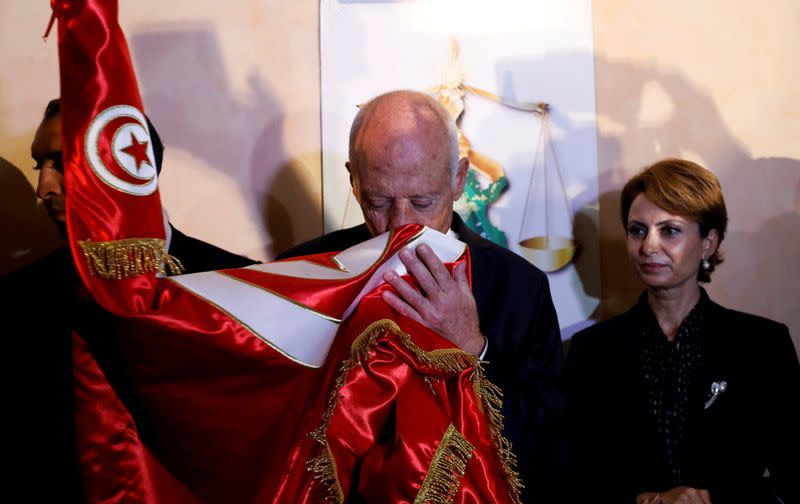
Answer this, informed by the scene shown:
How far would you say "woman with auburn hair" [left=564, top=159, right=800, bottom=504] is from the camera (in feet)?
6.46

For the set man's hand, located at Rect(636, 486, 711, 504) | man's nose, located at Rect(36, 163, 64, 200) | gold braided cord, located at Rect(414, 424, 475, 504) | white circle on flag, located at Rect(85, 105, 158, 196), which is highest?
white circle on flag, located at Rect(85, 105, 158, 196)

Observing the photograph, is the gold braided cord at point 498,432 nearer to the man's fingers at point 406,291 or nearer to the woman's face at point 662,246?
the man's fingers at point 406,291

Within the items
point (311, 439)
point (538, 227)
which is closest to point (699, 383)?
point (538, 227)

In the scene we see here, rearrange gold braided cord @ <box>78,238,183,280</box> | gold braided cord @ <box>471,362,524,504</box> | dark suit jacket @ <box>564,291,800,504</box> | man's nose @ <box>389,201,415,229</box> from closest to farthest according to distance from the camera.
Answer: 1. gold braided cord @ <box>78,238,183,280</box>
2. gold braided cord @ <box>471,362,524,504</box>
3. man's nose @ <box>389,201,415,229</box>
4. dark suit jacket @ <box>564,291,800,504</box>

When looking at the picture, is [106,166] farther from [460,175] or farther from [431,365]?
[460,175]

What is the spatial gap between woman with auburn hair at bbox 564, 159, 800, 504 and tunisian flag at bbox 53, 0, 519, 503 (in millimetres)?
729

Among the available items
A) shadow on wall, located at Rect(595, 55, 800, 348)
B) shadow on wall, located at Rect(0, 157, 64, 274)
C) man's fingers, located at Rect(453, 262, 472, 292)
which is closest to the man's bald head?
man's fingers, located at Rect(453, 262, 472, 292)

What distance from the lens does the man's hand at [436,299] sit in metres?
1.44

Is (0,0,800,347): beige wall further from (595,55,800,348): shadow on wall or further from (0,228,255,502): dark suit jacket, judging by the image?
(0,228,255,502): dark suit jacket

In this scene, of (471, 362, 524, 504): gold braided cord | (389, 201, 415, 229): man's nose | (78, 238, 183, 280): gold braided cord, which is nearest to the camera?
(78, 238, 183, 280): gold braided cord

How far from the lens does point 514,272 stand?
5.78 feet

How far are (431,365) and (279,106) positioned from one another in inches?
47.8

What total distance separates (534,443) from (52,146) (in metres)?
1.31

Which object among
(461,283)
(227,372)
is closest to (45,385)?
(227,372)
